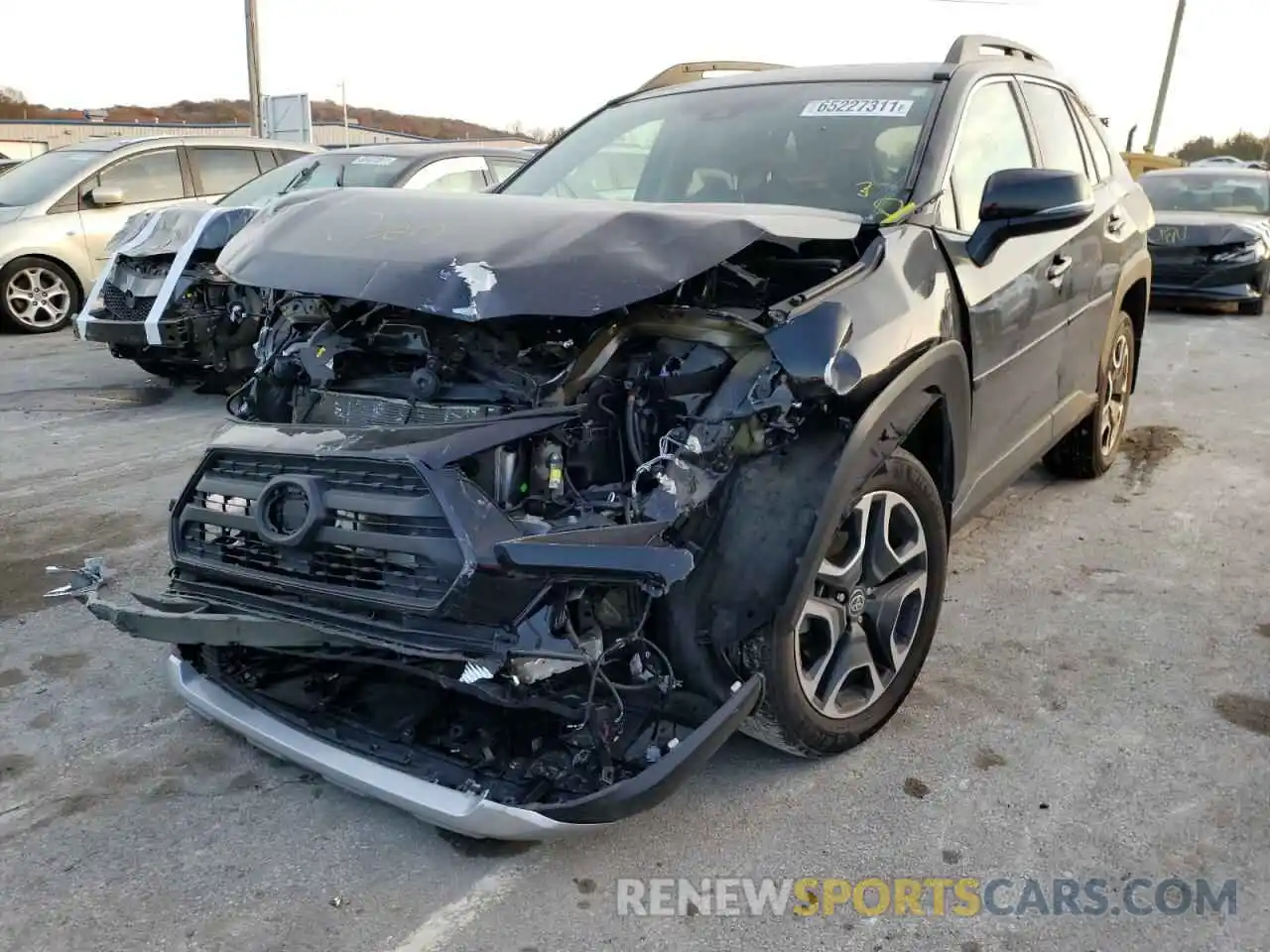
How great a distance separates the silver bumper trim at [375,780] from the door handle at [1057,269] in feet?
8.86

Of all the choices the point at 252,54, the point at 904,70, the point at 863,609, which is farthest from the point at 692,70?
the point at 252,54

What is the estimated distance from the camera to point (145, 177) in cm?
1020

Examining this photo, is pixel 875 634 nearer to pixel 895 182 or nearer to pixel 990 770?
pixel 990 770

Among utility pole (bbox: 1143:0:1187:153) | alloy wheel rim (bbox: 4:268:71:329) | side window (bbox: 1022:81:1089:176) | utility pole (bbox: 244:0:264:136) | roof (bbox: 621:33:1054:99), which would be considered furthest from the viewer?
utility pole (bbox: 1143:0:1187:153)

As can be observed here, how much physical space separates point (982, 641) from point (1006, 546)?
3.36ft

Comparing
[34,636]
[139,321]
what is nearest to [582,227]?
[34,636]

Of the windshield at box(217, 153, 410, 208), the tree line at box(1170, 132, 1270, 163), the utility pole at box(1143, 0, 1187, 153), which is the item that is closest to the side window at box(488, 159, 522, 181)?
the windshield at box(217, 153, 410, 208)

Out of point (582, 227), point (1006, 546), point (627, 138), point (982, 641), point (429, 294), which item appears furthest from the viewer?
point (1006, 546)

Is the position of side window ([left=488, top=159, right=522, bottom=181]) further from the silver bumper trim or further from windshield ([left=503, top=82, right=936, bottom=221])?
the silver bumper trim

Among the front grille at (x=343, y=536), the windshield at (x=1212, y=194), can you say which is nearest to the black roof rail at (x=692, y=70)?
the front grille at (x=343, y=536)

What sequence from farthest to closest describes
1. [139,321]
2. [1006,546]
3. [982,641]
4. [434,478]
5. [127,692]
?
[139,321]
[1006,546]
[982,641]
[127,692]
[434,478]

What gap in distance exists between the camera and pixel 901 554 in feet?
9.74

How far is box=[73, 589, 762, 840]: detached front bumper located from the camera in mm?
2217

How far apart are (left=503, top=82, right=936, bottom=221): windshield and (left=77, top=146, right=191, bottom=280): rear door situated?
23.8ft
